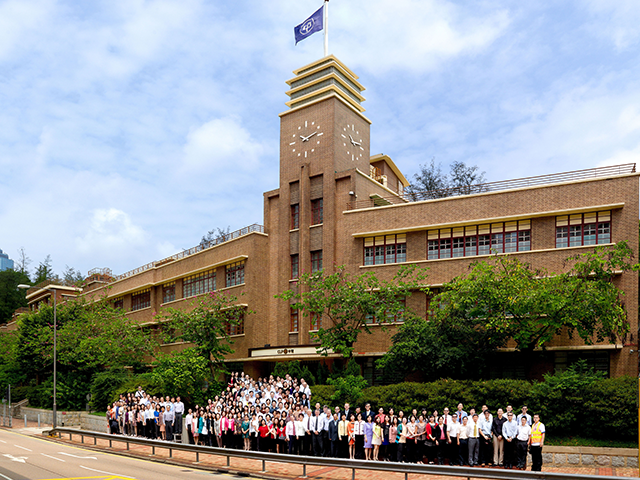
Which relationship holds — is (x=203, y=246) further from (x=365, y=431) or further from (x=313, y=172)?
(x=365, y=431)

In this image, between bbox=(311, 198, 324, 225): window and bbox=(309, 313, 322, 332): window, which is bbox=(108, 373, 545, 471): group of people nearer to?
bbox=(309, 313, 322, 332): window

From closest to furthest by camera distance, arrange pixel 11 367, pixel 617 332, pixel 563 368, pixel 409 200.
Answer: pixel 617 332, pixel 563 368, pixel 409 200, pixel 11 367

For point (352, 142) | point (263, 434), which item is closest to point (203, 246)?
point (352, 142)

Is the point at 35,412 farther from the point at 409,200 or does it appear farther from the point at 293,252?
the point at 409,200

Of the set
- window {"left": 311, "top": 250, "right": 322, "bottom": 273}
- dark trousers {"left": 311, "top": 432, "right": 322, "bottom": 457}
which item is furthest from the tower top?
dark trousers {"left": 311, "top": 432, "right": 322, "bottom": 457}

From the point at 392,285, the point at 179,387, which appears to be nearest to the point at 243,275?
the point at 179,387

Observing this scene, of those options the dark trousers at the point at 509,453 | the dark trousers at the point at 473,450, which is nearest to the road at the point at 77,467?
the dark trousers at the point at 473,450

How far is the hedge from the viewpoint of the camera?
19.3 m

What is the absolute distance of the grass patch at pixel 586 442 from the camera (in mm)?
18828

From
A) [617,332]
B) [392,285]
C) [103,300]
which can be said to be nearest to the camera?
[617,332]

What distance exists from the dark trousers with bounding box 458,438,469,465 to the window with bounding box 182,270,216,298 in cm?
2683

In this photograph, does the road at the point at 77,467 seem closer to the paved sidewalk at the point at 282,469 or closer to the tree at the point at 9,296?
the paved sidewalk at the point at 282,469

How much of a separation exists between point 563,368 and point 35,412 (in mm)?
38867

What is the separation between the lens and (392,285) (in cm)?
3020
